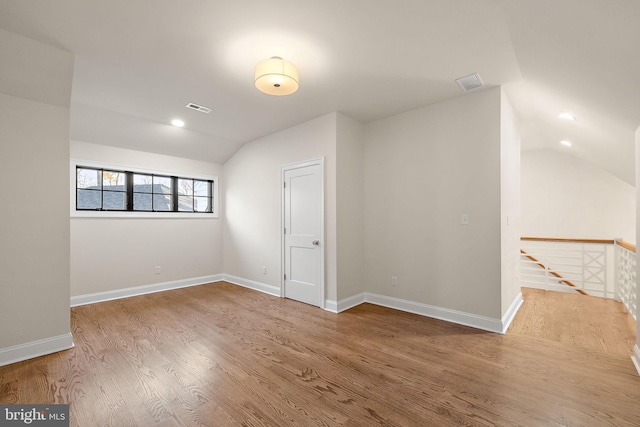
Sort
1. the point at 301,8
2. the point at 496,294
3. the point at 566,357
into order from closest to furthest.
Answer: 1. the point at 301,8
2. the point at 566,357
3. the point at 496,294

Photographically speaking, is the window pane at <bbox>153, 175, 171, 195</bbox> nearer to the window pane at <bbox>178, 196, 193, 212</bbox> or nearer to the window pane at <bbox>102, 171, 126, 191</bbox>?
the window pane at <bbox>178, 196, 193, 212</bbox>

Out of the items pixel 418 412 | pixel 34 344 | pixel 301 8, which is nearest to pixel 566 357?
pixel 418 412

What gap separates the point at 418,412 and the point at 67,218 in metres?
3.41

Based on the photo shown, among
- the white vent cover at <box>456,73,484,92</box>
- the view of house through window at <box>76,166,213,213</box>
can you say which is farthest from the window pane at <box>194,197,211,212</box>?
the white vent cover at <box>456,73,484,92</box>

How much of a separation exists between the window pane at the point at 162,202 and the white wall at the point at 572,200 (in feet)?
24.1

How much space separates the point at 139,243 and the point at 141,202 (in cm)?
70

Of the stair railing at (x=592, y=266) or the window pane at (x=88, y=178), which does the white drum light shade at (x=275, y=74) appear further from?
the stair railing at (x=592, y=266)

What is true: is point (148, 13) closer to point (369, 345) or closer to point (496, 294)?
point (369, 345)

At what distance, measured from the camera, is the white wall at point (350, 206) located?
3783mm

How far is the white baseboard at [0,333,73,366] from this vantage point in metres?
2.37

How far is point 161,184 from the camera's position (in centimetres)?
503

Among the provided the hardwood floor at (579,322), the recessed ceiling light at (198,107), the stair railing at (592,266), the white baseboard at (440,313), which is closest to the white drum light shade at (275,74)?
the recessed ceiling light at (198,107)

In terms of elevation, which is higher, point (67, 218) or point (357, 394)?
point (67, 218)

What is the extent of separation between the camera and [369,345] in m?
2.71
